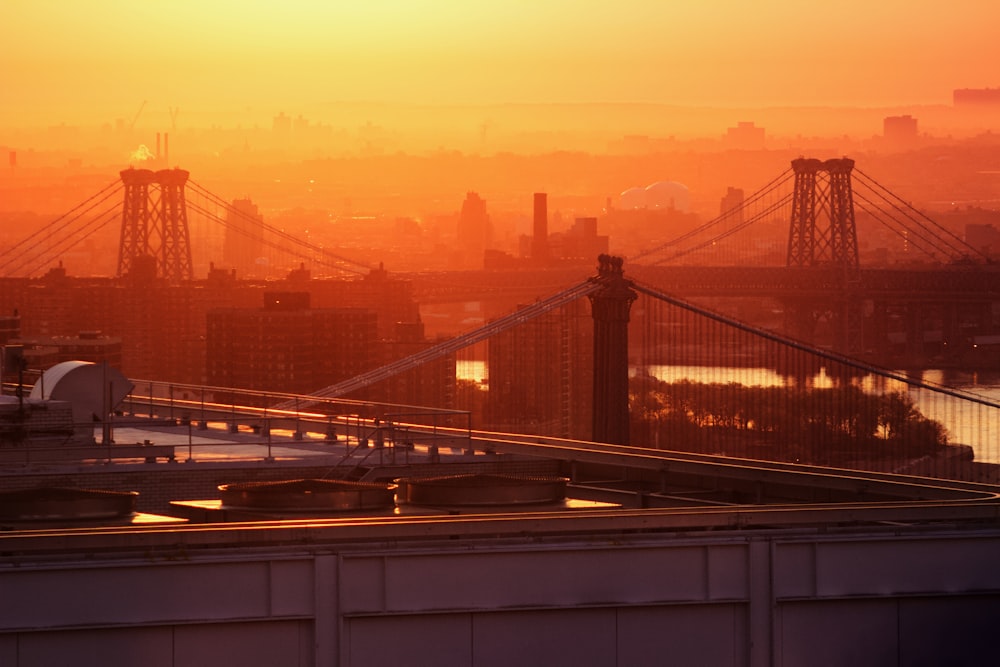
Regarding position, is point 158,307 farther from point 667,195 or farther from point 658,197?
point 667,195

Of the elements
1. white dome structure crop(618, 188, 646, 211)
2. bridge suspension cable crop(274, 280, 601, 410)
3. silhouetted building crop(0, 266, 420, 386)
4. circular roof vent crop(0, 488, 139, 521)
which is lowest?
circular roof vent crop(0, 488, 139, 521)

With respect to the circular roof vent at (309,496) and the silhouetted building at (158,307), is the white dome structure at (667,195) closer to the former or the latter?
the silhouetted building at (158,307)

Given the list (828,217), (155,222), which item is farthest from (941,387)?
(155,222)

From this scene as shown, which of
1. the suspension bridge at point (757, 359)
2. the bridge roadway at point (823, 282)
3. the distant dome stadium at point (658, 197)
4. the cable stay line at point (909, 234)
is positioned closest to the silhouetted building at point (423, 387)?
the suspension bridge at point (757, 359)

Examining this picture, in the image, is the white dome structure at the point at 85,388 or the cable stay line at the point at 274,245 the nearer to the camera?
the white dome structure at the point at 85,388

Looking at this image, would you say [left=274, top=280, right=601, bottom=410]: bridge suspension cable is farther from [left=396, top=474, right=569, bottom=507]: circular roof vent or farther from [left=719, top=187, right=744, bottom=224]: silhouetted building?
[left=719, top=187, right=744, bottom=224]: silhouetted building

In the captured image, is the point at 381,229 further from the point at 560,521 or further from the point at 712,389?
the point at 560,521

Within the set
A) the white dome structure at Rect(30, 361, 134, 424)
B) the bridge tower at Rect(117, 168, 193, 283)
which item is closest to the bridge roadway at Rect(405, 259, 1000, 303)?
the bridge tower at Rect(117, 168, 193, 283)
